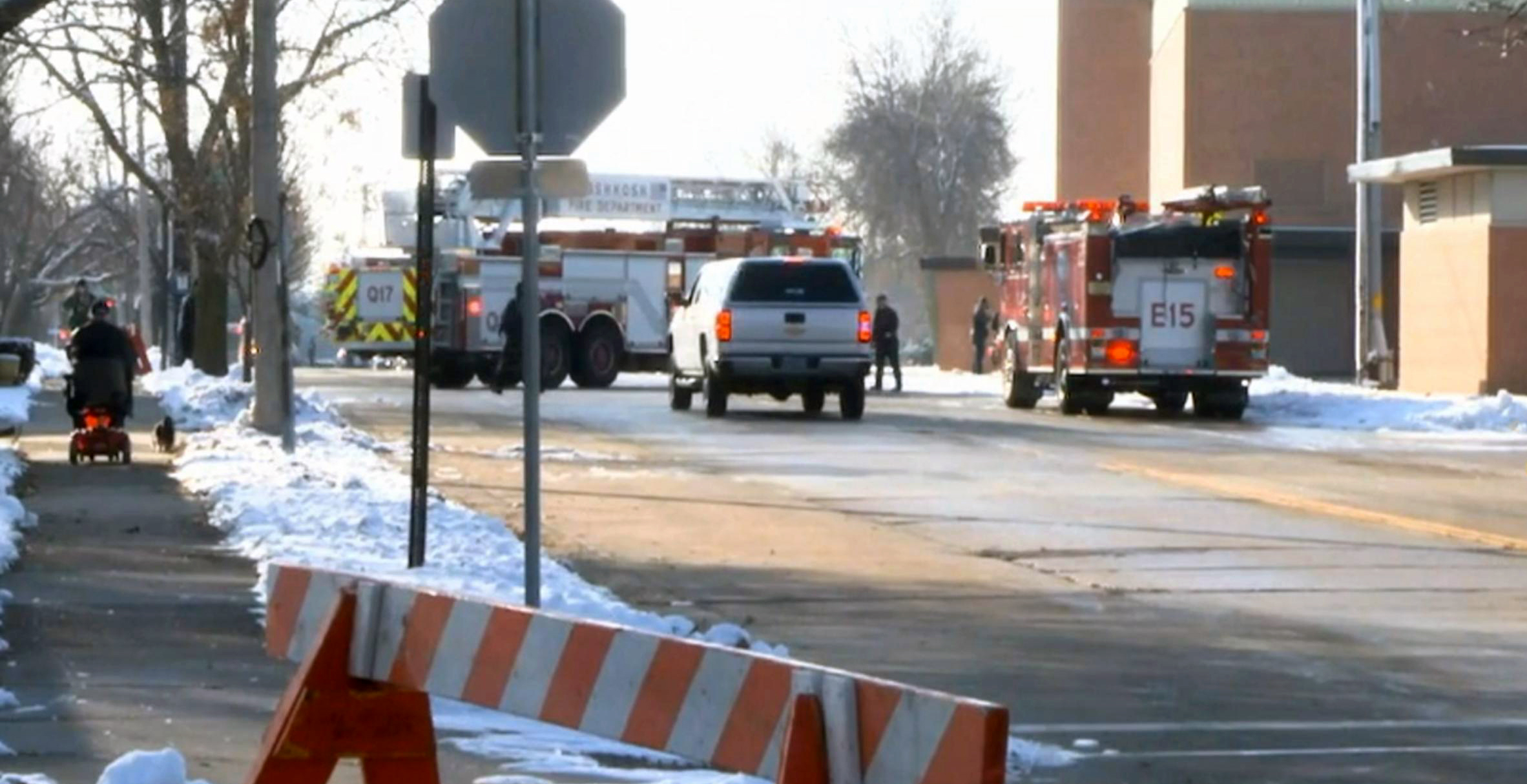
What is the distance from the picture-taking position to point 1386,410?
1284 inches

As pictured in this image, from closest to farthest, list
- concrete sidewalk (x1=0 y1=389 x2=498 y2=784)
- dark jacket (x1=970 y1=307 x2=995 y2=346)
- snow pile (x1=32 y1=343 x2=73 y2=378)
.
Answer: concrete sidewalk (x1=0 y1=389 x2=498 y2=784) < snow pile (x1=32 y1=343 x2=73 y2=378) < dark jacket (x1=970 y1=307 x2=995 y2=346)

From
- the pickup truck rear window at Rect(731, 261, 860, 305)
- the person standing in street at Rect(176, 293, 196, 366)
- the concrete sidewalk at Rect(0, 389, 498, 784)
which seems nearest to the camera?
the concrete sidewalk at Rect(0, 389, 498, 784)

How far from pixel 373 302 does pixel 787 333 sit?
15127 millimetres

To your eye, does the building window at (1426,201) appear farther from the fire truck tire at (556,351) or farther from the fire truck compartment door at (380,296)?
the fire truck compartment door at (380,296)

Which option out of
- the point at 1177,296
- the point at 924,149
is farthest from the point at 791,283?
the point at 924,149

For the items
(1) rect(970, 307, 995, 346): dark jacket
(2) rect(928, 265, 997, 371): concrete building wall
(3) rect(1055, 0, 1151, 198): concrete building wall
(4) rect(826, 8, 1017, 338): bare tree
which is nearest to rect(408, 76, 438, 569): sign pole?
(1) rect(970, 307, 995, 346): dark jacket

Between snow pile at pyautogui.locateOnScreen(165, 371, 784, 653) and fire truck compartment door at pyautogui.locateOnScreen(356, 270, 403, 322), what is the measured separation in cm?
1969

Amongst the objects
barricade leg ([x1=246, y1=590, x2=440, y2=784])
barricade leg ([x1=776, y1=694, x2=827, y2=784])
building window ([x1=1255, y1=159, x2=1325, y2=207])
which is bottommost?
barricade leg ([x1=246, y1=590, x2=440, y2=784])

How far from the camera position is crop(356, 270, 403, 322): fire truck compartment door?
144 feet

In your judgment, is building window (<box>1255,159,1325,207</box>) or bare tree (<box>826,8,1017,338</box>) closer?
building window (<box>1255,159,1325,207</box>)

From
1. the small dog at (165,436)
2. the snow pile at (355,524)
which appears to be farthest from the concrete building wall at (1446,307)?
the small dog at (165,436)

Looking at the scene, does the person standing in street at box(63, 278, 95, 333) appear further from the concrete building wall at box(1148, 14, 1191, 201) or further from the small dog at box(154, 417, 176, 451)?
the concrete building wall at box(1148, 14, 1191, 201)

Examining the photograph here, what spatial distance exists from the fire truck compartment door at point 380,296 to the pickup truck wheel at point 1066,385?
45.5ft

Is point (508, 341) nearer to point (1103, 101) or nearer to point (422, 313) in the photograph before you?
point (422, 313)
